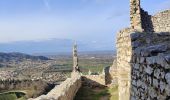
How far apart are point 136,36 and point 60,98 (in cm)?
715

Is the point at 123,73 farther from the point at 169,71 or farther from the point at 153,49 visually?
the point at 169,71

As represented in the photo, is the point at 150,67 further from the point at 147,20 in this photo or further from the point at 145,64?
the point at 147,20

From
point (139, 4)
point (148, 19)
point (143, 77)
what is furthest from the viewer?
point (148, 19)

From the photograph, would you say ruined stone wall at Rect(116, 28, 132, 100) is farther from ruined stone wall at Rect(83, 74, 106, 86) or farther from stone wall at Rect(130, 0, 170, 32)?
ruined stone wall at Rect(83, 74, 106, 86)

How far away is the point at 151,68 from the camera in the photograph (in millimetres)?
6992

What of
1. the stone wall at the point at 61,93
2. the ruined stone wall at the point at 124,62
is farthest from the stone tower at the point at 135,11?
the stone wall at the point at 61,93

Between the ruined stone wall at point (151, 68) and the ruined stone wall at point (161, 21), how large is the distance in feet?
29.1

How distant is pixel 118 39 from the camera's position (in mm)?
14969

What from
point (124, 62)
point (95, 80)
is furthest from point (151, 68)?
point (95, 80)

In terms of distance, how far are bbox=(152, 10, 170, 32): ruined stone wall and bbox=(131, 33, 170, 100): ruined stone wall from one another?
8.87 m

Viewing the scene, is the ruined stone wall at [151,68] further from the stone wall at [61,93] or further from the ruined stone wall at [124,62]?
the stone wall at [61,93]

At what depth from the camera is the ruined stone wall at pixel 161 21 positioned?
18.7 metres

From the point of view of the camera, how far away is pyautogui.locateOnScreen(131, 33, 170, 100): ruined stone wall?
6.12m

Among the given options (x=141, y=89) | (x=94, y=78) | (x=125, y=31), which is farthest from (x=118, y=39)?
(x=94, y=78)
